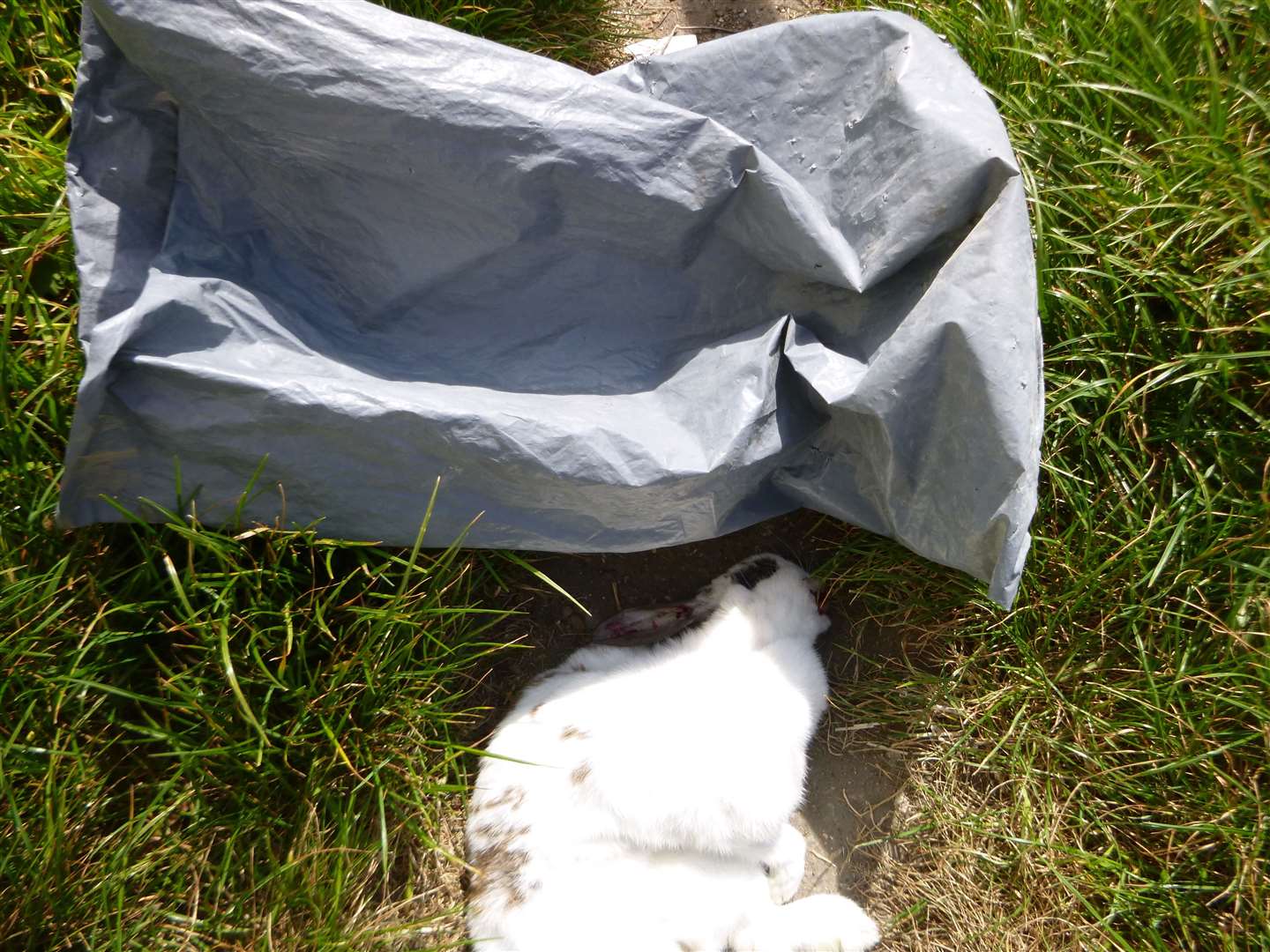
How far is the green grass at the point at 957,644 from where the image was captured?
76.0 inches

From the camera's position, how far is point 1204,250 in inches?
82.1

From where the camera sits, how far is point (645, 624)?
2.29 metres

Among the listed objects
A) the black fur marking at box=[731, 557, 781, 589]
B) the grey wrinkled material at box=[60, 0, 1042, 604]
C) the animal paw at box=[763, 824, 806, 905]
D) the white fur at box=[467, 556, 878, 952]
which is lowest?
the animal paw at box=[763, 824, 806, 905]

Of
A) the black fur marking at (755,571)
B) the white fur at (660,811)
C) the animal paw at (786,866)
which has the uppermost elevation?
the black fur marking at (755,571)

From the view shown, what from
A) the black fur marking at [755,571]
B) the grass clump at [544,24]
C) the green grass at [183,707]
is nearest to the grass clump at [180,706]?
the green grass at [183,707]

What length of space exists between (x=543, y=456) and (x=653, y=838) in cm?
88

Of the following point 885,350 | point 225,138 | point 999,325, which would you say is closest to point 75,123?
point 225,138

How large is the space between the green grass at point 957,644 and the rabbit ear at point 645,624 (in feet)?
1.15

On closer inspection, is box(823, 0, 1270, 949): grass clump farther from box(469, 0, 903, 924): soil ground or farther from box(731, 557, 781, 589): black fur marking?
box(731, 557, 781, 589): black fur marking

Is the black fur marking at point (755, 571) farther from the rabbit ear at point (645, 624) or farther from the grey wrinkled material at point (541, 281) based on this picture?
the grey wrinkled material at point (541, 281)

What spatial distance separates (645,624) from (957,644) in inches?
32.2

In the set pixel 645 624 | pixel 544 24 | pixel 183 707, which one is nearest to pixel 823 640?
pixel 645 624

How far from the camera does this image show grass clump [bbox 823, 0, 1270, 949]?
2.03m

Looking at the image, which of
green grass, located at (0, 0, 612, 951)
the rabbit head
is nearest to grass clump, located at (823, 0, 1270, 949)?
the rabbit head
